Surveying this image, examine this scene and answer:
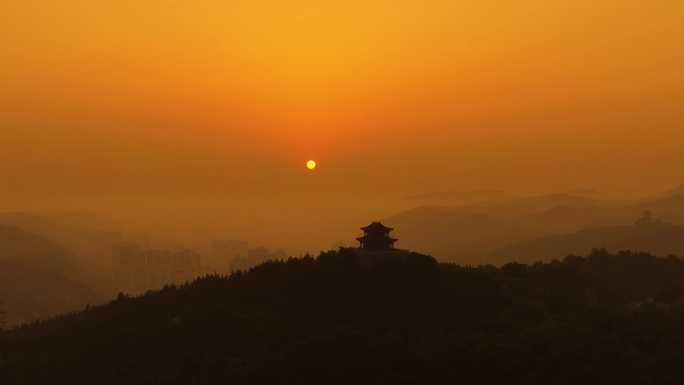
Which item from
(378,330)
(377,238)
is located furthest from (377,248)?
(378,330)

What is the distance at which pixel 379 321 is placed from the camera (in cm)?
5438

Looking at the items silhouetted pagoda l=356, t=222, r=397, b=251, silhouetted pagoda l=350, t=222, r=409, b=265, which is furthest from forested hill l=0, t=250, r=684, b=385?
silhouetted pagoda l=356, t=222, r=397, b=251

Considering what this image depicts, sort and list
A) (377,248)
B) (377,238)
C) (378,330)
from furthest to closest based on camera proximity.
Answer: (377,248), (377,238), (378,330)

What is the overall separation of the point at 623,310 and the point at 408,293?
62.7 ft

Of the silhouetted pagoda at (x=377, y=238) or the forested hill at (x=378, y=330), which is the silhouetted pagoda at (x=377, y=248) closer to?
the silhouetted pagoda at (x=377, y=238)

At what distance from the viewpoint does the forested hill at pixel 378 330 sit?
151 ft

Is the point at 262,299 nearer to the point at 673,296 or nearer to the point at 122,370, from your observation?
the point at 122,370

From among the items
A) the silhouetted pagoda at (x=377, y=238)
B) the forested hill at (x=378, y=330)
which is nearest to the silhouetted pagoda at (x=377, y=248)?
the silhouetted pagoda at (x=377, y=238)

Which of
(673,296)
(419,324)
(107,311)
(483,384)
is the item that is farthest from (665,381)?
(107,311)

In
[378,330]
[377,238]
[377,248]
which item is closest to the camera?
[378,330]

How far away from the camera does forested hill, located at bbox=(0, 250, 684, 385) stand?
1809 inches

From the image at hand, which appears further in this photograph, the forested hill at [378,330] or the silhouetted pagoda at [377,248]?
the silhouetted pagoda at [377,248]

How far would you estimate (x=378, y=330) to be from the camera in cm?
5294

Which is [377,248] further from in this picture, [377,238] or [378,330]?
[378,330]
